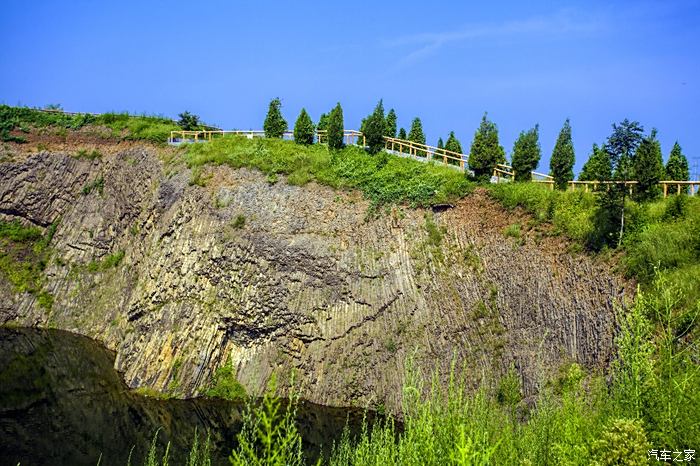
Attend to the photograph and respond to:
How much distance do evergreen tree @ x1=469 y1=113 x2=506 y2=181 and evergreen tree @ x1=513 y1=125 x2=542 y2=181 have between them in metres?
0.93

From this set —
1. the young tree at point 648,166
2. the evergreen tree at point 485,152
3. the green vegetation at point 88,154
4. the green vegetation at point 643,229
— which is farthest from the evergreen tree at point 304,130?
the young tree at point 648,166

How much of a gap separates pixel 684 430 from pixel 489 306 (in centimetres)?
2010

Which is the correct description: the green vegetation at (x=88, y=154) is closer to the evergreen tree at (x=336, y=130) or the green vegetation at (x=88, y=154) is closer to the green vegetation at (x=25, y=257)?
the green vegetation at (x=25, y=257)

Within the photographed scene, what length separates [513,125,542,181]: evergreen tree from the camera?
3488 cm

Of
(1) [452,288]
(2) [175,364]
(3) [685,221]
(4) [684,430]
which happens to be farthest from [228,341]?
(4) [684,430]

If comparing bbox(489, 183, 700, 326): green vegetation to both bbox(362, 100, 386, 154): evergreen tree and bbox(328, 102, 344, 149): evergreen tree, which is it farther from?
bbox(328, 102, 344, 149): evergreen tree

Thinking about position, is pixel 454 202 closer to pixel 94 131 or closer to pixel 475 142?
pixel 475 142

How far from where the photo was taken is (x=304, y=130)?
1714 inches

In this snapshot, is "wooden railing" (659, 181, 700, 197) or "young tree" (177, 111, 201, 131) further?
"young tree" (177, 111, 201, 131)

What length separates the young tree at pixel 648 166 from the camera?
28.2 m

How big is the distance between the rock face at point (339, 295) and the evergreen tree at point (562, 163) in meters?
3.85

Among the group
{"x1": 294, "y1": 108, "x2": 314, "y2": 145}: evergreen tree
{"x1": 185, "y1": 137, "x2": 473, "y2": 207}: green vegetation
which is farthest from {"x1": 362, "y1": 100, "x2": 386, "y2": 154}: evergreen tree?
{"x1": 294, "y1": 108, "x2": 314, "y2": 145}: evergreen tree

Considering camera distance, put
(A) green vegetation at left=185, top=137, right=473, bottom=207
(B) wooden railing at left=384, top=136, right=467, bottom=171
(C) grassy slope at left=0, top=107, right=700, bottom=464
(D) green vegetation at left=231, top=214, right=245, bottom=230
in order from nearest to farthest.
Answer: (C) grassy slope at left=0, top=107, right=700, bottom=464
(A) green vegetation at left=185, top=137, right=473, bottom=207
(D) green vegetation at left=231, top=214, right=245, bottom=230
(B) wooden railing at left=384, top=136, right=467, bottom=171

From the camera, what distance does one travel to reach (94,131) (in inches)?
2104
